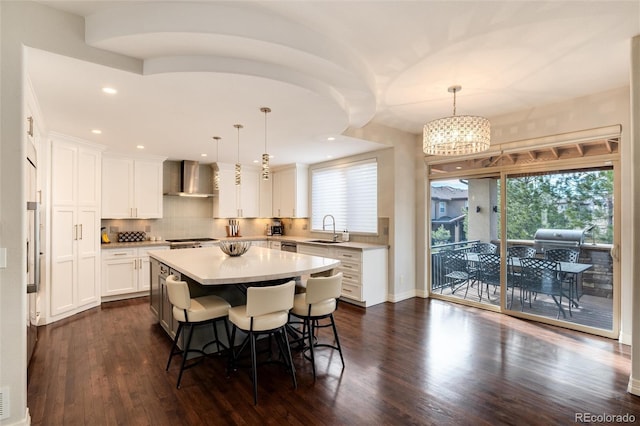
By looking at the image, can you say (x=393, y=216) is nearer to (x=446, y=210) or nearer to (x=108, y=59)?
(x=446, y=210)

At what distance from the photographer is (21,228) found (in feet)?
6.70

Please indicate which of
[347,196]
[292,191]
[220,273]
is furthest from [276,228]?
[220,273]

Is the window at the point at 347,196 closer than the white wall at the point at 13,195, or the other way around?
the white wall at the point at 13,195

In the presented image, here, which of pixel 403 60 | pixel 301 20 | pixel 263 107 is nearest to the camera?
pixel 301 20

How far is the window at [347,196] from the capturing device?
547cm

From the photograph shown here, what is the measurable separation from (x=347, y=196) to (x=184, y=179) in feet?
10.3

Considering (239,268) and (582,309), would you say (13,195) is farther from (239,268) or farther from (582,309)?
(582,309)

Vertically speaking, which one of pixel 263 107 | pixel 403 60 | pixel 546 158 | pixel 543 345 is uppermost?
pixel 403 60

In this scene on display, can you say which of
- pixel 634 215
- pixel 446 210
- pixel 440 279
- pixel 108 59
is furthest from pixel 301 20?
pixel 440 279

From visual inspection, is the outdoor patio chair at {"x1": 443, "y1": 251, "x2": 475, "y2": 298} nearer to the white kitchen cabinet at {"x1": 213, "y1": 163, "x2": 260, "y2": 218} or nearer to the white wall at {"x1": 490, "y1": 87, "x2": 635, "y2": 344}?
the white wall at {"x1": 490, "y1": 87, "x2": 635, "y2": 344}

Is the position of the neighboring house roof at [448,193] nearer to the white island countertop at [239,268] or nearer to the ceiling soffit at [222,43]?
the white island countertop at [239,268]

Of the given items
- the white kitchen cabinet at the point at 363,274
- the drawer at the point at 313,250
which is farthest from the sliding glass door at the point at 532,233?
the drawer at the point at 313,250

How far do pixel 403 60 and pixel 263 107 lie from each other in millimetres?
1387

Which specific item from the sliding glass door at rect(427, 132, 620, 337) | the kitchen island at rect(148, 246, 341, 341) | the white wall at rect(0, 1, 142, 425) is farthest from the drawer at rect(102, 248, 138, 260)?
the sliding glass door at rect(427, 132, 620, 337)
